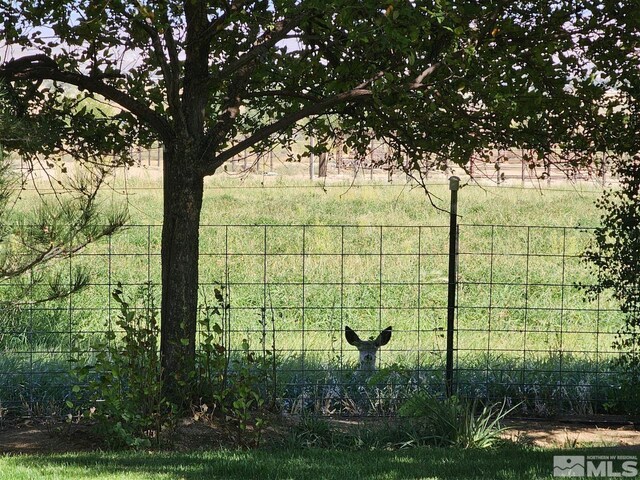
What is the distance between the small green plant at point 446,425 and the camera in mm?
6016

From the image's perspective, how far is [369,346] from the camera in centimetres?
784

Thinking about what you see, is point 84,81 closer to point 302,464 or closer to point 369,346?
point 302,464

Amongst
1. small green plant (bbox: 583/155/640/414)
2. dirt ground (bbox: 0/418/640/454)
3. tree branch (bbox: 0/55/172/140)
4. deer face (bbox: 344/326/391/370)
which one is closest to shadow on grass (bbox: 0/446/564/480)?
dirt ground (bbox: 0/418/640/454)

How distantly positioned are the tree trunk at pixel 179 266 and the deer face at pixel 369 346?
184 cm

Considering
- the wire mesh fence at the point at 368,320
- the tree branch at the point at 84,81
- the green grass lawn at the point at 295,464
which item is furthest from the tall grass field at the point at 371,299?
the green grass lawn at the point at 295,464

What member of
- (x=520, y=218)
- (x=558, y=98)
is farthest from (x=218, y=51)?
(x=520, y=218)

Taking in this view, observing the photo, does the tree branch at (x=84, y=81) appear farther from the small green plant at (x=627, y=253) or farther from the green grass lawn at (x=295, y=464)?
the small green plant at (x=627, y=253)

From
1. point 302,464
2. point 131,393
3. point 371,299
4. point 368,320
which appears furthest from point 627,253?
point 371,299

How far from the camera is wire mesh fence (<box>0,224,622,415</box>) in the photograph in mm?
7023

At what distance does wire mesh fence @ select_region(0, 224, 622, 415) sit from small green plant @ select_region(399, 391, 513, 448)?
13.8 inches

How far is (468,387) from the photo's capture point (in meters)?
7.27

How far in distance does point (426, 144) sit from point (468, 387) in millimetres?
2131

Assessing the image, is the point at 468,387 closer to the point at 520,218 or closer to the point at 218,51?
the point at 218,51

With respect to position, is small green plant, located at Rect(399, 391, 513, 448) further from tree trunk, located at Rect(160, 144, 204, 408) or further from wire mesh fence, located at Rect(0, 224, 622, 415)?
tree trunk, located at Rect(160, 144, 204, 408)
